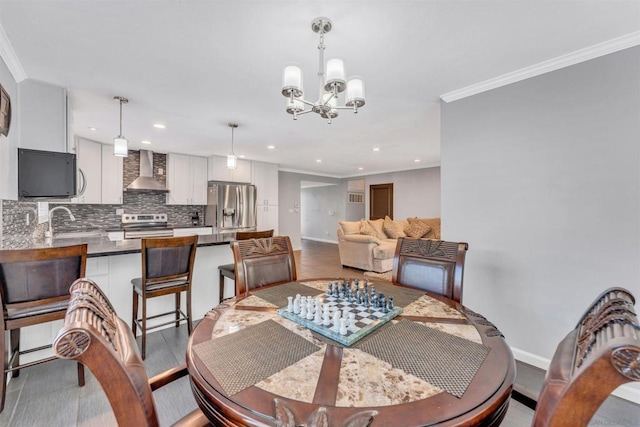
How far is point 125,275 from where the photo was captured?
2.46 metres

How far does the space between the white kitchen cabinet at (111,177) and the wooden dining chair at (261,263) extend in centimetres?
427

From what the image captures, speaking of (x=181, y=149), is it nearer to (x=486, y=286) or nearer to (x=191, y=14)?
(x=191, y=14)

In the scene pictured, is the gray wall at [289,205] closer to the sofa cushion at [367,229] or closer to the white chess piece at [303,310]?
the sofa cushion at [367,229]

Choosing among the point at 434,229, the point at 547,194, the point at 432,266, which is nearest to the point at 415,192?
the point at 434,229

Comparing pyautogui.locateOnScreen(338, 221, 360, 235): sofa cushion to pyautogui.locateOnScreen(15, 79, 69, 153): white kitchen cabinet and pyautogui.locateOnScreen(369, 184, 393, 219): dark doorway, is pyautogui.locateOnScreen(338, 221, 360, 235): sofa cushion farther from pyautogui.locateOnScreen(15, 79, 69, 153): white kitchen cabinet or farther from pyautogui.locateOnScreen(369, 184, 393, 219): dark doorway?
pyautogui.locateOnScreen(15, 79, 69, 153): white kitchen cabinet

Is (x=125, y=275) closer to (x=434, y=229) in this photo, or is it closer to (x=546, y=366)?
(x=546, y=366)

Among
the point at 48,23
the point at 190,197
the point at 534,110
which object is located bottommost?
the point at 190,197

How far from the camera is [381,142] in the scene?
4.52 meters

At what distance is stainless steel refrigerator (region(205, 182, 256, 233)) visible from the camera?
5.56 metres

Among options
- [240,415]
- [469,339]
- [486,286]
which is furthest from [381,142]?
[240,415]

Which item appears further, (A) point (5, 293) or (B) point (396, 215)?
(B) point (396, 215)

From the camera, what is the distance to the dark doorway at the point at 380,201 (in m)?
8.16

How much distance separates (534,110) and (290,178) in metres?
6.12

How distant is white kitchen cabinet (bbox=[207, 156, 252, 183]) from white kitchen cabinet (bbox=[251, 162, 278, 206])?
264 mm
